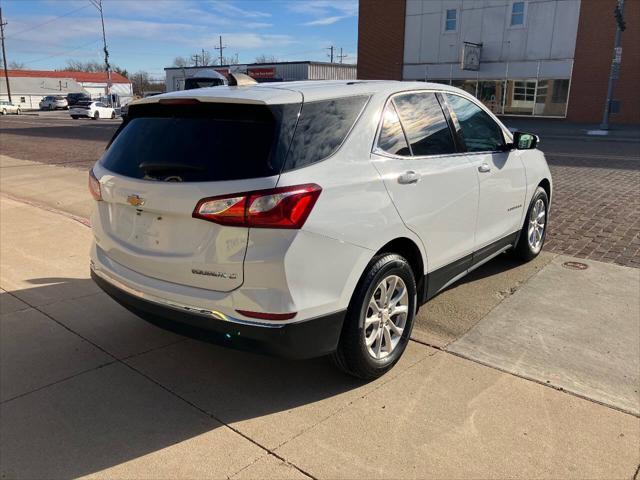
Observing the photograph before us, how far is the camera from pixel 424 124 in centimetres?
387

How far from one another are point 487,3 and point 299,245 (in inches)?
1396

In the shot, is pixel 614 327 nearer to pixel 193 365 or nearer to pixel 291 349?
pixel 291 349

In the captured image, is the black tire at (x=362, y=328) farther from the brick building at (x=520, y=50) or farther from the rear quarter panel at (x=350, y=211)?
the brick building at (x=520, y=50)

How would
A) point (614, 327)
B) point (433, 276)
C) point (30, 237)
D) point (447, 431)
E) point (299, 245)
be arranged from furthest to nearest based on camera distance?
point (30, 237)
point (614, 327)
point (433, 276)
point (447, 431)
point (299, 245)

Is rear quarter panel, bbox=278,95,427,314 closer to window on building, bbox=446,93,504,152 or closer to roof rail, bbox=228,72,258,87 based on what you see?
roof rail, bbox=228,72,258,87

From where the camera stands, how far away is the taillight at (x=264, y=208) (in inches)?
106

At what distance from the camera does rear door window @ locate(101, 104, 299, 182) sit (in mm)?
2793

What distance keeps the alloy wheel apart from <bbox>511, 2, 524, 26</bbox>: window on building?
110ft

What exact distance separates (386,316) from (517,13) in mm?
34091

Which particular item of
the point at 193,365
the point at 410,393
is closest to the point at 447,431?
the point at 410,393

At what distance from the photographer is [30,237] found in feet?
22.0

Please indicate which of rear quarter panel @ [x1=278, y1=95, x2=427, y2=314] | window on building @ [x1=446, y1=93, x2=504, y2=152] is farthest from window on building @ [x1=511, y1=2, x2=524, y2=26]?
rear quarter panel @ [x1=278, y1=95, x2=427, y2=314]

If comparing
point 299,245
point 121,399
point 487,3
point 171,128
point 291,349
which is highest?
point 487,3

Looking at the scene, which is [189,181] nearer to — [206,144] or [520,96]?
[206,144]
